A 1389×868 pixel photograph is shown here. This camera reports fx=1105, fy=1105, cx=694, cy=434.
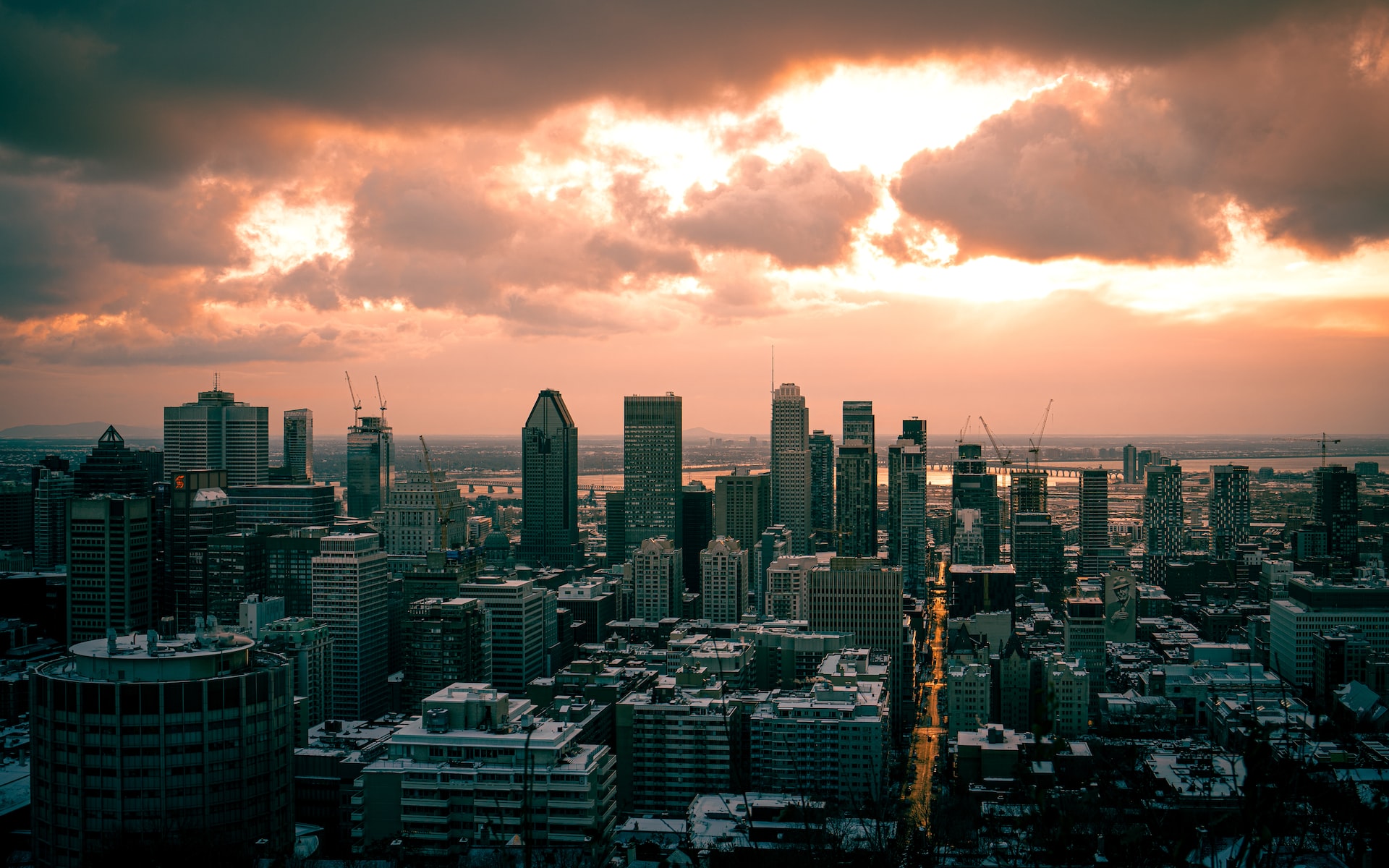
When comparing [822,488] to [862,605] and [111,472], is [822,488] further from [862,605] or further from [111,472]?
[111,472]

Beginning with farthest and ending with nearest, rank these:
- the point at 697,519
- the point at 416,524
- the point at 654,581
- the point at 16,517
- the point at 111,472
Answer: the point at 697,519
the point at 416,524
the point at 16,517
the point at 111,472
the point at 654,581

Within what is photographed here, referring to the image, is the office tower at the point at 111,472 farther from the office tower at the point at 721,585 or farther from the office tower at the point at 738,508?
the office tower at the point at 738,508

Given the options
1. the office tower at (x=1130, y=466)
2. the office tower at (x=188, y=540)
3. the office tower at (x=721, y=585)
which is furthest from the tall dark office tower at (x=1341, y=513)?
the office tower at (x=188, y=540)

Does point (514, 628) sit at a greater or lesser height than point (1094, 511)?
lesser

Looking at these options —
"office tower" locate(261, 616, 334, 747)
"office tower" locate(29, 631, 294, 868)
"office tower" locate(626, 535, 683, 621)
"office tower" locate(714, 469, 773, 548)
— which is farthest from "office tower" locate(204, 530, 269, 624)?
"office tower" locate(714, 469, 773, 548)

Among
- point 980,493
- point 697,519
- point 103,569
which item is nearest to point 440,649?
point 103,569

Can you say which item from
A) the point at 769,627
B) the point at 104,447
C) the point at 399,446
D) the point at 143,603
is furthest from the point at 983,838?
the point at 399,446
